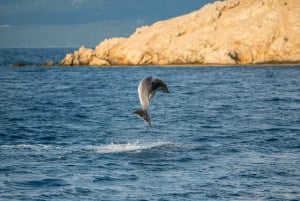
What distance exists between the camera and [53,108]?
53.2m

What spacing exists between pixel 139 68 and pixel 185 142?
237 ft

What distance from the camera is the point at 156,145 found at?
107 feet

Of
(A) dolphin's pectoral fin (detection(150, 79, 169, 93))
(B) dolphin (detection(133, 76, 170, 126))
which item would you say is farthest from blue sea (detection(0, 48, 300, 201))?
(A) dolphin's pectoral fin (detection(150, 79, 169, 93))

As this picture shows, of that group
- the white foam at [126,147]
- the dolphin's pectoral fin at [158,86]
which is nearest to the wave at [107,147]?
the white foam at [126,147]

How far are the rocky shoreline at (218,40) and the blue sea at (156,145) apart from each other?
118 ft

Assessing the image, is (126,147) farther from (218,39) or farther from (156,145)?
(218,39)

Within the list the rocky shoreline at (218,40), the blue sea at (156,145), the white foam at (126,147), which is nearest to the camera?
the blue sea at (156,145)

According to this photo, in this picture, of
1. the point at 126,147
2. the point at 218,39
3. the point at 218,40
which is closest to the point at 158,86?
the point at 126,147

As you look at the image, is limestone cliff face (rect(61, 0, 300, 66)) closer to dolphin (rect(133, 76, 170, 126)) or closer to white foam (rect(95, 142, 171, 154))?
white foam (rect(95, 142, 171, 154))

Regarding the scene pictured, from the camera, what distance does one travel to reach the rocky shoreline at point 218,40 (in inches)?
4126

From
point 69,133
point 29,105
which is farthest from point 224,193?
point 29,105

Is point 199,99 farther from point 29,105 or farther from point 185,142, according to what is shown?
point 185,142

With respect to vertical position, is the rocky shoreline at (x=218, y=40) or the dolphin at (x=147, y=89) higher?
the rocky shoreline at (x=218, y=40)

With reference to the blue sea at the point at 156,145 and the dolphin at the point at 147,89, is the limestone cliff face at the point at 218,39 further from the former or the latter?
the dolphin at the point at 147,89
